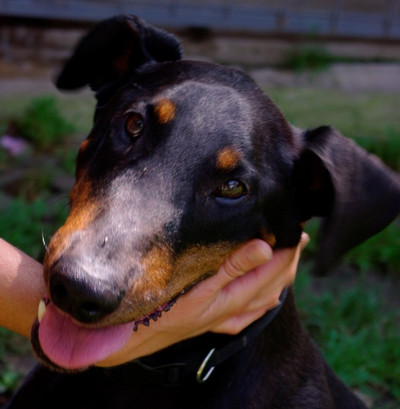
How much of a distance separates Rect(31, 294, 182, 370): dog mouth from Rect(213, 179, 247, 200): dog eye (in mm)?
432

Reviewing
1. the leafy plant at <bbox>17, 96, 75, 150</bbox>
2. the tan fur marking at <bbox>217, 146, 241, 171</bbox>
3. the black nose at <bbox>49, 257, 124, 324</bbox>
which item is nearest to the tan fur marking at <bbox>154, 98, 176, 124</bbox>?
the tan fur marking at <bbox>217, 146, 241, 171</bbox>

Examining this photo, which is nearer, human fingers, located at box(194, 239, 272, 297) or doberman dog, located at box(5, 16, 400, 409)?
doberman dog, located at box(5, 16, 400, 409)

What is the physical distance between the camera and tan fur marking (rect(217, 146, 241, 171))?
2.23 m

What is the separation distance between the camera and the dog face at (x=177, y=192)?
78.7 inches

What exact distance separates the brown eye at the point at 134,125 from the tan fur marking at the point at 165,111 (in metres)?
0.06

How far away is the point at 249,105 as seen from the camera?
238cm

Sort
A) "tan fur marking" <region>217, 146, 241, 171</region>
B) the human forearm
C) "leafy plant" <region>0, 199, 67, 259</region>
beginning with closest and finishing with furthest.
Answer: "tan fur marking" <region>217, 146, 241, 171</region> → the human forearm → "leafy plant" <region>0, 199, 67, 259</region>

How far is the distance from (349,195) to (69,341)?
89 cm

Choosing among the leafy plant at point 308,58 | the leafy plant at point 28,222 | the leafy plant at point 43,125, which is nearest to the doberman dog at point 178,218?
the leafy plant at point 28,222

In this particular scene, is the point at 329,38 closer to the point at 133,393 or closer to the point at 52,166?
the point at 52,166

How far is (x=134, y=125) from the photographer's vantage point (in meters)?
2.29

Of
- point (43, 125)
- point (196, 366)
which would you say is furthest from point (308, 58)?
point (196, 366)

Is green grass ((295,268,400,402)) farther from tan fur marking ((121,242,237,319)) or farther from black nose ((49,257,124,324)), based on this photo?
black nose ((49,257,124,324))

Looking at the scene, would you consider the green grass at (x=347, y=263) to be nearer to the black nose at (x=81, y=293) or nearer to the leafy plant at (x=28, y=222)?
the leafy plant at (x=28, y=222)
